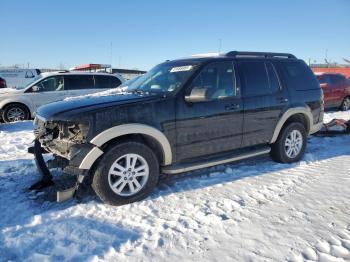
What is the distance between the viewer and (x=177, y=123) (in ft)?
15.2

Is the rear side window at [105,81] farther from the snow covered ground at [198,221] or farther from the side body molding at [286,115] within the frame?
the side body molding at [286,115]

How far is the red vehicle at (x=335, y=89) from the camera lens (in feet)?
44.8

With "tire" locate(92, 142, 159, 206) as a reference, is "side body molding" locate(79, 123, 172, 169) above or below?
above

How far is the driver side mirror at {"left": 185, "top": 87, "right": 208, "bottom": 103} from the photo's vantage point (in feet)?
15.1

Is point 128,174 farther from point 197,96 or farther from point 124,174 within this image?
point 197,96

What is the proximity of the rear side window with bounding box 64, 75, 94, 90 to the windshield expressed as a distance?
246 inches

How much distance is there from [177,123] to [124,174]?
0.96 m

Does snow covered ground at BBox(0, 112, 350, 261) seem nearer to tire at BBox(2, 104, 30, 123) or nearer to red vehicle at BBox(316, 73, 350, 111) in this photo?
tire at BBox(2, 104, 30, 123)

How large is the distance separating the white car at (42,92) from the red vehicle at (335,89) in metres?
8.58

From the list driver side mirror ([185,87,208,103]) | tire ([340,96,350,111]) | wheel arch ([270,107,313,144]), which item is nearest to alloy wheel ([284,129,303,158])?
wheel arch ([270,107,313,144])

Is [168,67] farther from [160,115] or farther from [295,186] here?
[295,186]

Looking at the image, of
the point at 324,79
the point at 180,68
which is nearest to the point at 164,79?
the point at 180,68

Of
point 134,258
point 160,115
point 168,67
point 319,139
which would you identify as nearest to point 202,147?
point 160,115

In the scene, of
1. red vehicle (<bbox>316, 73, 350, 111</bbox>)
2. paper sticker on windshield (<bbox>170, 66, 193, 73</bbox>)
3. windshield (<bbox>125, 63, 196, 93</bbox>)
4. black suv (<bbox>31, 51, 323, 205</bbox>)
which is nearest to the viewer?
black suv (<bbox>31, 51, 323, 205</bbox>)
